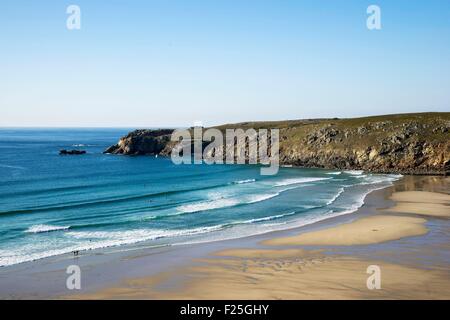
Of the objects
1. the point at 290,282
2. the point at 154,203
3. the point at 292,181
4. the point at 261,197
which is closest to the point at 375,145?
the point at 292,181

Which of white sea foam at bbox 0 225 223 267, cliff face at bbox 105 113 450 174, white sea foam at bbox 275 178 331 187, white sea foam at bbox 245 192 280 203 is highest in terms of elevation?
cliff face at bbox 105 113 450 174

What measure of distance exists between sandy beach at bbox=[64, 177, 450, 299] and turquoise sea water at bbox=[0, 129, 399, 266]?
197 inches

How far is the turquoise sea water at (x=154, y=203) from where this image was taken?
33.5 m

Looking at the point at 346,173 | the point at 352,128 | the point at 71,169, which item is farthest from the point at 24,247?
the point at 352,128

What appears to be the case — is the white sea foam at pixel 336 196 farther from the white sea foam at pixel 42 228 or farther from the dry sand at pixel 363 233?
the white sea foam at pixel 42 228

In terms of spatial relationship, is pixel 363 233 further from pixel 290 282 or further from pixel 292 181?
pixel 292 181

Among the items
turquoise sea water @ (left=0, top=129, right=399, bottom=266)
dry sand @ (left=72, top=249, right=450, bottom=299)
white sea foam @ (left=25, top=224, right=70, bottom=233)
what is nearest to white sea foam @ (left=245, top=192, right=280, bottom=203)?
turquoise sea water @ (left=0, top=129, right=399, bottom=266)

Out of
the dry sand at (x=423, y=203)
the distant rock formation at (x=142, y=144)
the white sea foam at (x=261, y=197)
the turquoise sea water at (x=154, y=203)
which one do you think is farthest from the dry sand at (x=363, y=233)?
the distant rock formation at (x=142, y=144)

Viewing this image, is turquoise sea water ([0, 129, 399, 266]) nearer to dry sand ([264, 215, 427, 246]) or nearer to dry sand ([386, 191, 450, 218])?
dry sand ([264, 215, 427, 246])

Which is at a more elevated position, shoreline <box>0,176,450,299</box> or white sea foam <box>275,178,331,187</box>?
white sea foam <box>275,178,331,187</box>

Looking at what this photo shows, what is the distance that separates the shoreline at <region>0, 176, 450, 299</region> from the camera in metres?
21.9

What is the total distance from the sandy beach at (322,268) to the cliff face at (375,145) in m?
37.2

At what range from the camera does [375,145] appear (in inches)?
3155

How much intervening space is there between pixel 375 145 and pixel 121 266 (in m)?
63.2
